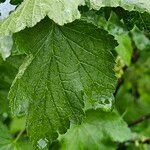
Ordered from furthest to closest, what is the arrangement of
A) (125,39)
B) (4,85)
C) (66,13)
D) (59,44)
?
(125,39) < (4,85) < (59,44) < (66,13)

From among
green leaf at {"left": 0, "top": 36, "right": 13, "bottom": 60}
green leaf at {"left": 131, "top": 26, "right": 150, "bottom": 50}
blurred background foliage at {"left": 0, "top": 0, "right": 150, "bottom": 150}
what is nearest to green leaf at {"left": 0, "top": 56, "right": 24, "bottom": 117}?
blurred background foliage at {"left": 0, "top": 0, "right": 150, "bottom": 150}

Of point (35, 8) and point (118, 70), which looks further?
point (118, 70)

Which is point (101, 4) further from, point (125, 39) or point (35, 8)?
point (125, 39)

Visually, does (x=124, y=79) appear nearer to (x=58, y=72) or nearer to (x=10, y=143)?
(x=10, y=143)

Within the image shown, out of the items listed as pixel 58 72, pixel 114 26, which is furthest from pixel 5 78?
pixel 58 72

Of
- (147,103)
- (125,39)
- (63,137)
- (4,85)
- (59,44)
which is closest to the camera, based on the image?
(59,44)

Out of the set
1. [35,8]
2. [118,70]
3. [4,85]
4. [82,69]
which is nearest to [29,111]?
[82,69]

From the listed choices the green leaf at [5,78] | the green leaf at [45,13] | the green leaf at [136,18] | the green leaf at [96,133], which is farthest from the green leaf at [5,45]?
the green leaf at [96,133]
